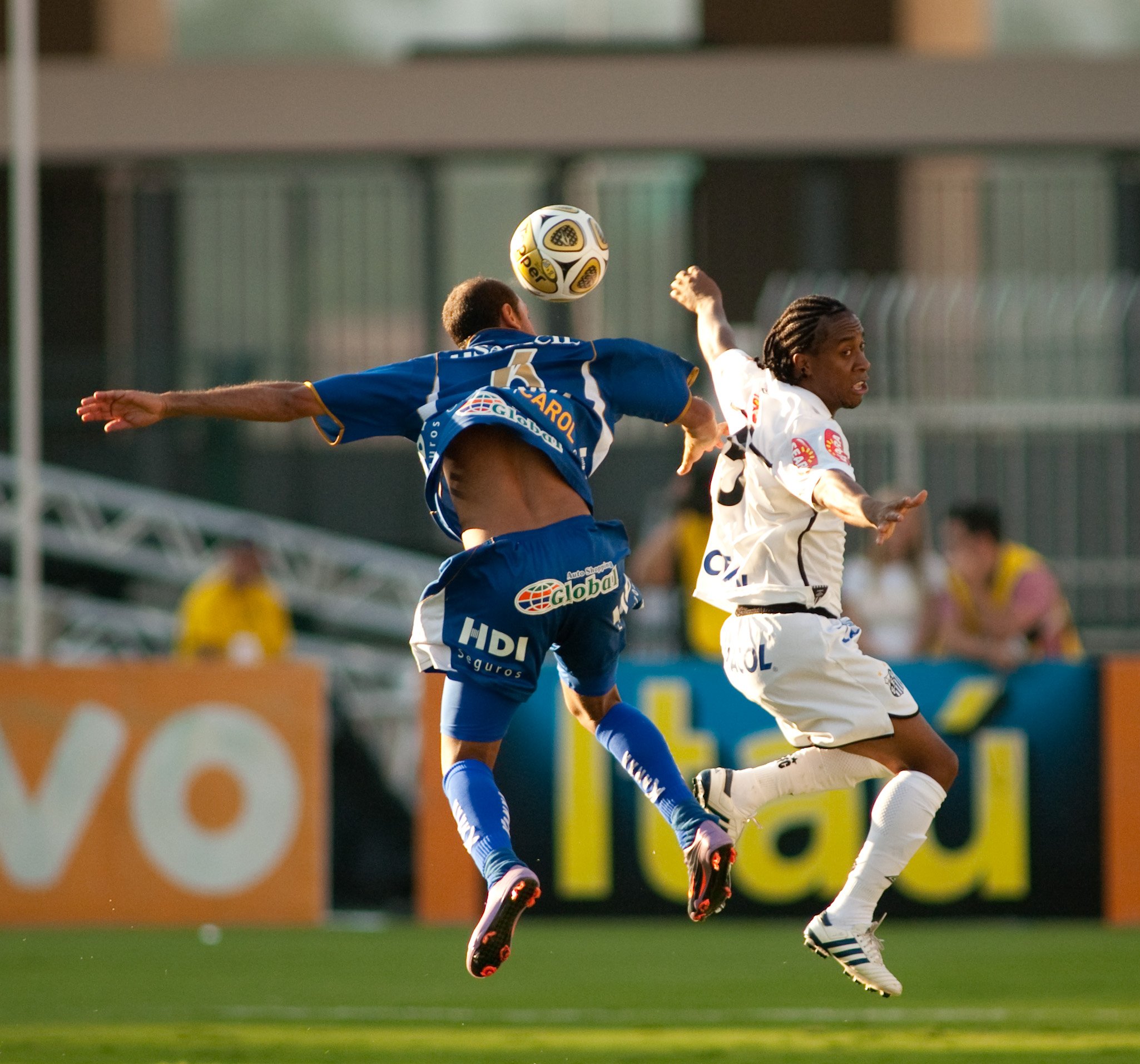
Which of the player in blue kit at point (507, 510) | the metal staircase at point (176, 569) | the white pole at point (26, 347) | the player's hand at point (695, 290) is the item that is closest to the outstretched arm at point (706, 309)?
the player's hand at point (695, 290)

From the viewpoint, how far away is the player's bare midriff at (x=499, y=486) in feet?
20.2

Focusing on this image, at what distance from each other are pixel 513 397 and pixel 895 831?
6.37 ft

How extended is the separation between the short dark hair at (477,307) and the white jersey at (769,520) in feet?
2.88

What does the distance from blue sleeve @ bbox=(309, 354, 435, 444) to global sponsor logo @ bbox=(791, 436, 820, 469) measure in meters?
1.17

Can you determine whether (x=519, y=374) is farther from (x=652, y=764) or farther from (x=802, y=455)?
(x=652, y=764)

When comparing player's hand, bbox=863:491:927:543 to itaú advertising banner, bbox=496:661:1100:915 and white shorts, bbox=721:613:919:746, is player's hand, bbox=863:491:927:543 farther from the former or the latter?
itaú advertising banner, bbox=496:661:1100:915

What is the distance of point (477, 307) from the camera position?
20.9 ft

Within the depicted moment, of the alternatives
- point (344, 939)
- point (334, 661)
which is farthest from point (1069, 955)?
point (334, 661)

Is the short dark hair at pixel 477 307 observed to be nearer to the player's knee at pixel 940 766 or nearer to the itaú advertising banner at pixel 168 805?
the player's knee at pixel 940 766

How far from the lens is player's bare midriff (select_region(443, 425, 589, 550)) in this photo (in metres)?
6.16

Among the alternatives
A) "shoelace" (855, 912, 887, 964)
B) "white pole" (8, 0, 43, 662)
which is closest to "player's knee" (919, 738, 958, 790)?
"shoelace" (855, 912, 887, 964)

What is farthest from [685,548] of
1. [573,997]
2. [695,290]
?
[695,290]

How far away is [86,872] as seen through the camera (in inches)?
456

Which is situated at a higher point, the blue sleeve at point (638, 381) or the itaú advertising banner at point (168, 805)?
the blue sleeve at point (638, 381)
